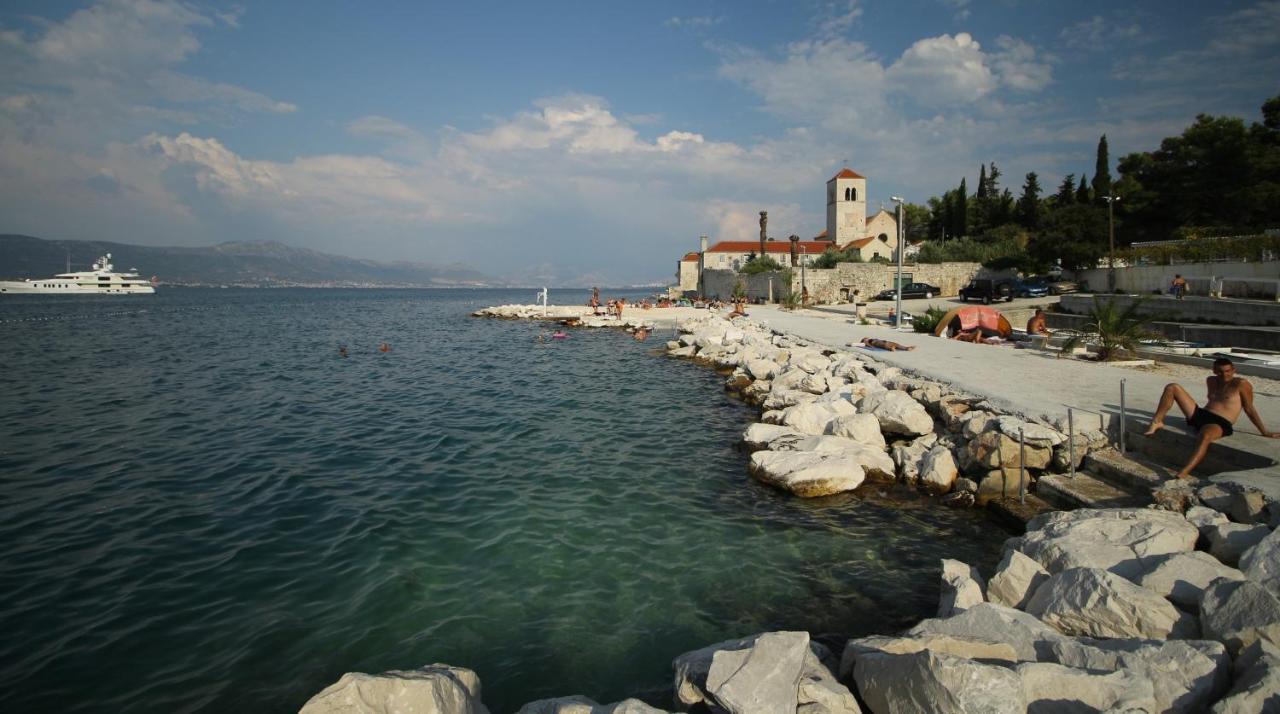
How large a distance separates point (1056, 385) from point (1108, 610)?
7.33 m

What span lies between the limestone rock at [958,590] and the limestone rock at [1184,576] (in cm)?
106

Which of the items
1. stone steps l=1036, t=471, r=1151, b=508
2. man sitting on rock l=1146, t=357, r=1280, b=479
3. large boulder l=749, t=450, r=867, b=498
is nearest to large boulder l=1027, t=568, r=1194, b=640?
stone steps l=1036, t=471, r=1151, b=508

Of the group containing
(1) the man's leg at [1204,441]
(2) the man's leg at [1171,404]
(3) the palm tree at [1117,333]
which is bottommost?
(1) the man's leg at [1204,441]

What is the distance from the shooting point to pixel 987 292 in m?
32.8

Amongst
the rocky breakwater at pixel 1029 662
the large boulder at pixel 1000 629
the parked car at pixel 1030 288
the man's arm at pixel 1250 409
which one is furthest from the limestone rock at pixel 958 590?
the parked car at pixel 1030 288

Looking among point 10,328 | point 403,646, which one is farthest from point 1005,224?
point 10,328

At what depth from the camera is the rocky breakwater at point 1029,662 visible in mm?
3059

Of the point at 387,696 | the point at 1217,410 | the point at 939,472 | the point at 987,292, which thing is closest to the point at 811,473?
the point at 939,472

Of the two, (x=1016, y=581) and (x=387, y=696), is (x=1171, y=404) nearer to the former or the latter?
(x=1016, y=581)

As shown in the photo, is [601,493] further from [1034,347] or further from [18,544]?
[1034,347]

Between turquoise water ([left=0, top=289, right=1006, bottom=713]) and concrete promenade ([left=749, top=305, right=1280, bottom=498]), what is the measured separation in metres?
2.36

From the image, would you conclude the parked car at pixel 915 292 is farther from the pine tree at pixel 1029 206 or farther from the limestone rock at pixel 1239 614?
the limestone rock at pixel 1239 614

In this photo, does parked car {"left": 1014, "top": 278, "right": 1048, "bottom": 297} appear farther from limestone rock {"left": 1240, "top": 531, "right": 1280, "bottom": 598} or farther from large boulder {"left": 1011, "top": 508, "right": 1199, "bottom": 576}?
limestone rock {"left": 1240, "top": 531, "right": 1280, "bottom": 598}

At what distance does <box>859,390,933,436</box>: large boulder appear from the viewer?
9.66 meters
